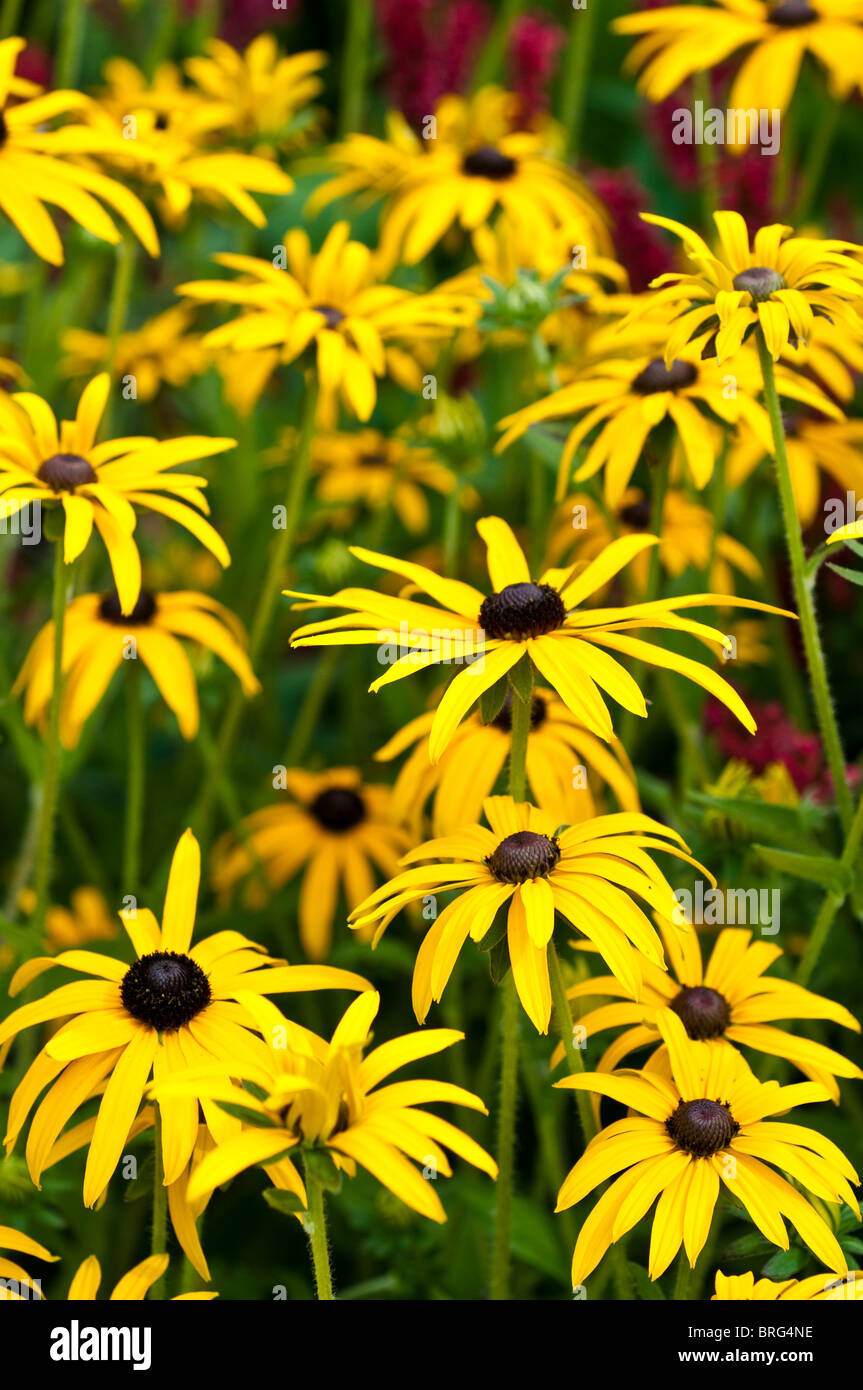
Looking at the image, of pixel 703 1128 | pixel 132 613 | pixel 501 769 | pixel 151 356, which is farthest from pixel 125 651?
pixel 151 356

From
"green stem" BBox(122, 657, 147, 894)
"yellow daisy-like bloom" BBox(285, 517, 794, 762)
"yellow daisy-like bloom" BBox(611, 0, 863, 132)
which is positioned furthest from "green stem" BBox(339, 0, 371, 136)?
"yellow daisy-like bloom" BBox(285, 517, 794, 762)

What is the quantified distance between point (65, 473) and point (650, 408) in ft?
1.51

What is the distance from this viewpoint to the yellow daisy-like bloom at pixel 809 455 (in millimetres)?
1545

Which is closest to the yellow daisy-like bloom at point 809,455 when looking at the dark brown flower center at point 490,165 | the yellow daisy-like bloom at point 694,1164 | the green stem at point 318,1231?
the dark brown flower center at point 490,165

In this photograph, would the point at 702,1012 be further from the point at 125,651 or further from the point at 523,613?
the point at 125,651

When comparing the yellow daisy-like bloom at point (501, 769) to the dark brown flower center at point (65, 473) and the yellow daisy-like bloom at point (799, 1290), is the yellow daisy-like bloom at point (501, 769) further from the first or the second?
the yellow daisy-like bloom at point (799, 1290)

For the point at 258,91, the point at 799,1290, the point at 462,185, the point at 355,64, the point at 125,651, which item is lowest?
the point at 799,1290

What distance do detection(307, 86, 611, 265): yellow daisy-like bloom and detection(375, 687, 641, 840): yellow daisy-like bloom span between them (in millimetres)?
521

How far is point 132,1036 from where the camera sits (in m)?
0.93

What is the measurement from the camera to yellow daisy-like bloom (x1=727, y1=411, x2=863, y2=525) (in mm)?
1545

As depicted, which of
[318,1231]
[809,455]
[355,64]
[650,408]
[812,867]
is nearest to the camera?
[318,1231]

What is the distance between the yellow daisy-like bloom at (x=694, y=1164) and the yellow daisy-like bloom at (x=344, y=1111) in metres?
0.10

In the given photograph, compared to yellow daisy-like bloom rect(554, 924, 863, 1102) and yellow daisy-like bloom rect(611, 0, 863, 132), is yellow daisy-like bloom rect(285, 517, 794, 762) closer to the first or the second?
yellow daisy-like bloom rect(554, 924, 863, 1102)
